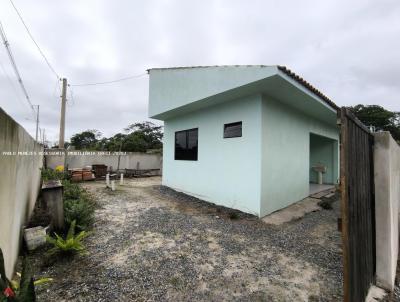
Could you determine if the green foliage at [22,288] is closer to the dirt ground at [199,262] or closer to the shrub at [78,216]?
the dirt ground at [199,262]

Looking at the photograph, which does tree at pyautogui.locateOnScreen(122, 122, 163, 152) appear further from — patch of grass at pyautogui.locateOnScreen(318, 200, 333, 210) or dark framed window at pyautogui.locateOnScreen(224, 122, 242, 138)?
patch of grass at pyautogui.locateOnScreen(318, 200, 333, 210)

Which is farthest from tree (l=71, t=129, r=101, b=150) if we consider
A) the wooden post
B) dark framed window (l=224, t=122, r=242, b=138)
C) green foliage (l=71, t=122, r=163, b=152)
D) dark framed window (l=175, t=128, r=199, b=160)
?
the wooden post

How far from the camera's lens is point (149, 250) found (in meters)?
3.09

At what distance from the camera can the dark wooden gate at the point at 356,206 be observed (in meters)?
1.47

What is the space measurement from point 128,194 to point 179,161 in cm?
230

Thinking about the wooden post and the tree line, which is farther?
the tree line

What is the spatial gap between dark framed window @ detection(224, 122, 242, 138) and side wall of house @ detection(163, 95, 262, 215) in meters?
0.13

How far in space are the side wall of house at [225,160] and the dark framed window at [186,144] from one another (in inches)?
7.6

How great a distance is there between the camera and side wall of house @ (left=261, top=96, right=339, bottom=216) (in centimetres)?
504

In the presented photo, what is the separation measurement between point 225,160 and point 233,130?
0.95m

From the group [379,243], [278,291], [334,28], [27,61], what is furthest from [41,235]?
[334,28]

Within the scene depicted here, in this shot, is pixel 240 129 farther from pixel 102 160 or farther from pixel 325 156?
pixel 102 160

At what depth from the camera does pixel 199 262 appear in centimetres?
278

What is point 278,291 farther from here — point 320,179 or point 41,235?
point 320,179
